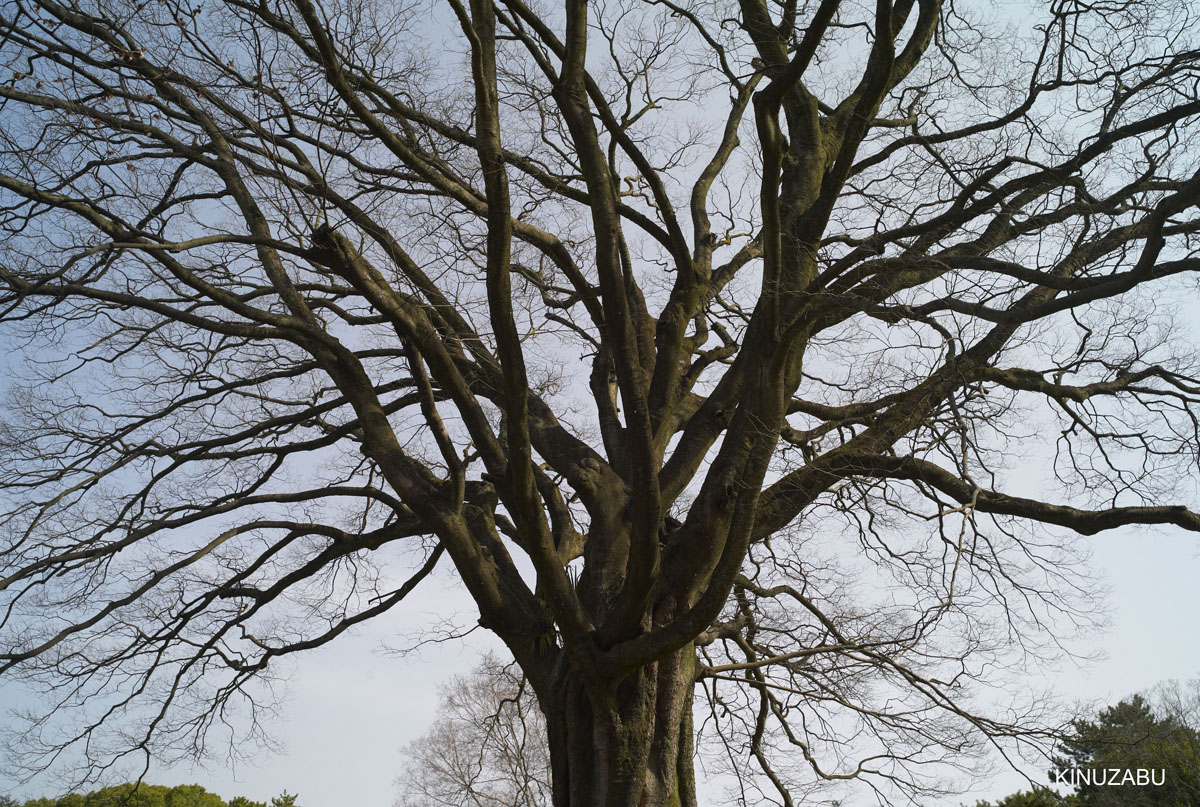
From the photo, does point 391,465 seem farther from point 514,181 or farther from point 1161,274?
point 1161,274

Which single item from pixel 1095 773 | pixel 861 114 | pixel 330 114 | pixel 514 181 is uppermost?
pixel 514 181

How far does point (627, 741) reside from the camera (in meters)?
4.84

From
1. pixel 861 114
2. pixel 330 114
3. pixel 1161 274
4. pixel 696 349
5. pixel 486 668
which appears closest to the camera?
pixel 1161 274

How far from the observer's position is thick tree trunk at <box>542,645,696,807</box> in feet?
15.8

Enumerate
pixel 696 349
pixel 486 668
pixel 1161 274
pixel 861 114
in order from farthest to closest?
pixel 486 668 → pixel 696 349 → pixel 861 114 → pixel 1161 274

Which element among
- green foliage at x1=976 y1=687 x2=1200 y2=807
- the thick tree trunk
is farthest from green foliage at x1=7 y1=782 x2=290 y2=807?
green foliage at x1=976 y1=687 x2=1200 y2=807

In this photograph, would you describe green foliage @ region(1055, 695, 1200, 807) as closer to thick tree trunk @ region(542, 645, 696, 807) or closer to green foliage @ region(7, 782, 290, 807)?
thick tree trunk @ region(542, 645, 696, 807)

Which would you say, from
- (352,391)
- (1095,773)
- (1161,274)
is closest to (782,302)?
(1161,274)

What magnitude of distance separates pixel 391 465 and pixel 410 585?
1.58m

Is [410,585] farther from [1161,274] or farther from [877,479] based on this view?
[1161,274]

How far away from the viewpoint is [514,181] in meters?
6.34

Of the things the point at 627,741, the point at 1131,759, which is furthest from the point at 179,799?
the point at 1131,759

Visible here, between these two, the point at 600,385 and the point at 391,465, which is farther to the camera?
the point at 600,385

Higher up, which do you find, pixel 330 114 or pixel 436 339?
pixel 330 114
